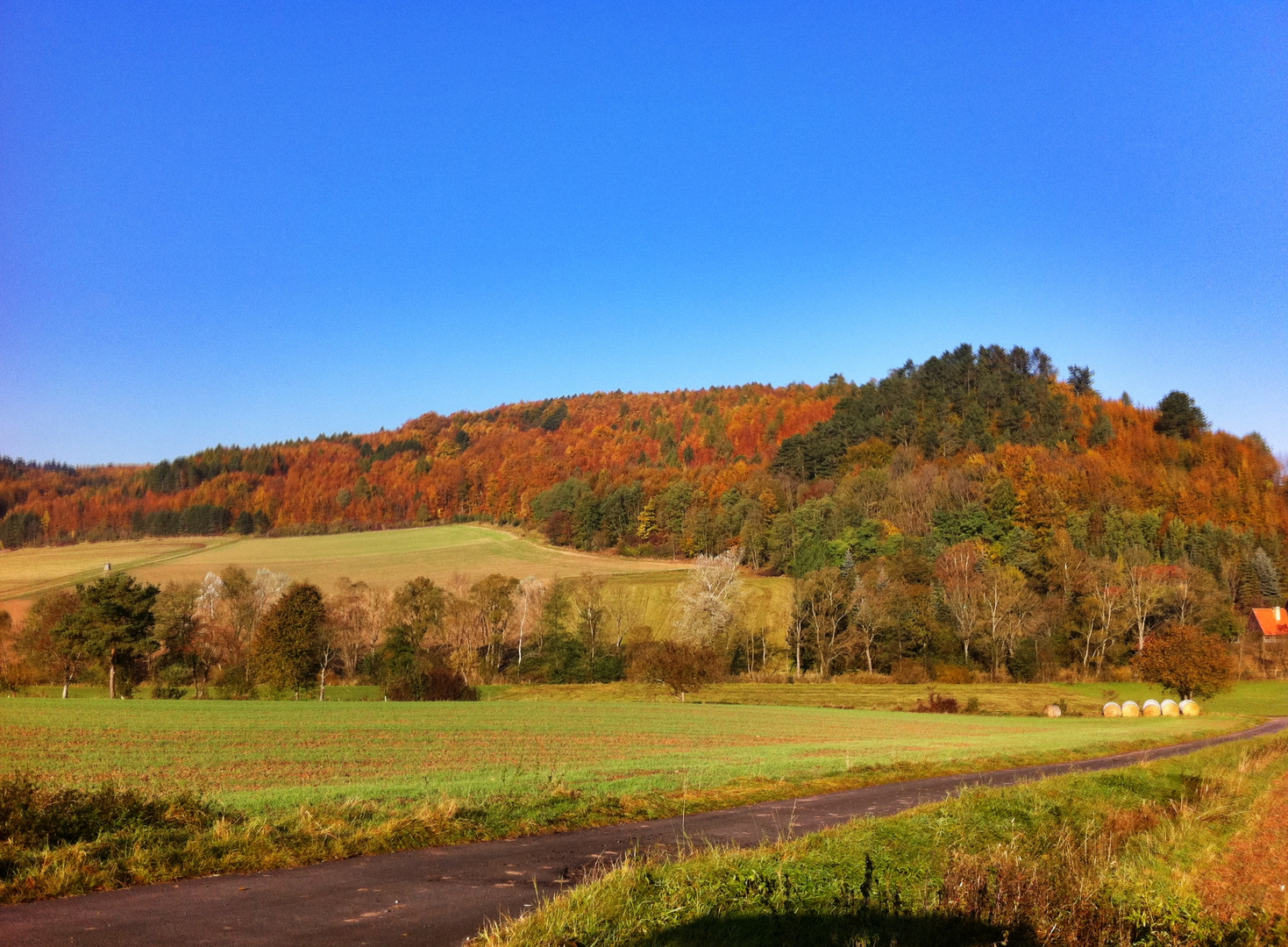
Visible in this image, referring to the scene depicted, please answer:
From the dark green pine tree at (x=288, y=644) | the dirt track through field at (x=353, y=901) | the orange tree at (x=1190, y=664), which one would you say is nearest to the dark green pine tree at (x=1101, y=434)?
the orange tree at (x=1190, y=664)

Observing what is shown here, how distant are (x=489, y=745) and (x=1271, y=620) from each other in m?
110

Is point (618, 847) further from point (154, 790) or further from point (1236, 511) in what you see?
point (1236, 511)

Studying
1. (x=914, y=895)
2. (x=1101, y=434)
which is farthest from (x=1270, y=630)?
(x=914, y=895)

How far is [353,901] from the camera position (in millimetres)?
8992

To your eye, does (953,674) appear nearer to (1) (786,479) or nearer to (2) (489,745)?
(2) (489,745)

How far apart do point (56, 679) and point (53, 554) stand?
25.3 m

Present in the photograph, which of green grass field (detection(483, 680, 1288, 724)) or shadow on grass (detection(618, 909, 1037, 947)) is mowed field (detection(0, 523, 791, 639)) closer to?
green grass field (detection(483, 680, 1288, 724))

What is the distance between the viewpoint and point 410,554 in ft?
415

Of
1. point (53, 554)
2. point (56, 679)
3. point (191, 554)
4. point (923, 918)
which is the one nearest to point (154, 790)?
point (923, 918)

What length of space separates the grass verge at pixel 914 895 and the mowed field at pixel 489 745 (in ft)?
22.8

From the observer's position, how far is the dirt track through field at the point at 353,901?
7656 millimetres

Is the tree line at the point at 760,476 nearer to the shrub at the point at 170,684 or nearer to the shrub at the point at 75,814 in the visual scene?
the shrub at the point at 170,684

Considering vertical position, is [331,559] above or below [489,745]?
above

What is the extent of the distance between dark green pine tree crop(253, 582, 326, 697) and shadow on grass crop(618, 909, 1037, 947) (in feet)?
211
